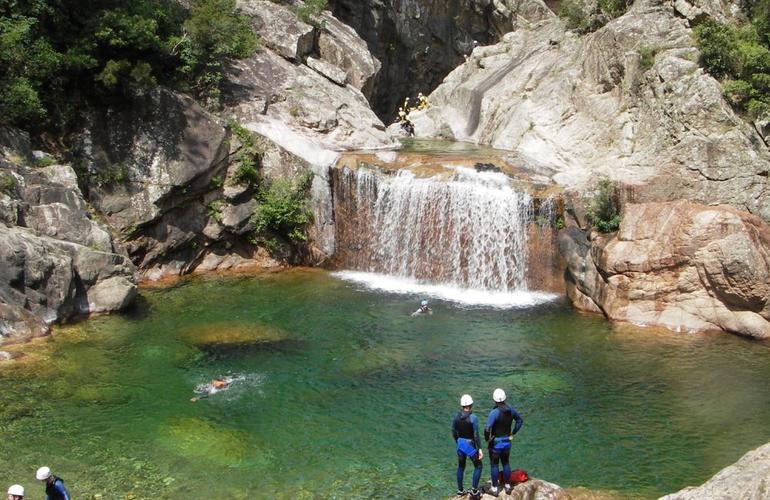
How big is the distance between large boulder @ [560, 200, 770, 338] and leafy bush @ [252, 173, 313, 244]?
9.82 metres

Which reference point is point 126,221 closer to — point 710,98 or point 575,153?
point 575,153

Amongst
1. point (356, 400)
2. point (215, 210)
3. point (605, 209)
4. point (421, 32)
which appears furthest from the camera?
point (421, 32)

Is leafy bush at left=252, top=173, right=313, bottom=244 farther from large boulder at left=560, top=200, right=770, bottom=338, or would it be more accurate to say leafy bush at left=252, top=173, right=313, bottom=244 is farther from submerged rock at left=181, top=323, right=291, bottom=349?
large boulder at left=560, top=200, right=770, bottom=338

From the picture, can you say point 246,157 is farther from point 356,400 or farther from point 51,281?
point 356,400

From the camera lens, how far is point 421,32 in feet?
164

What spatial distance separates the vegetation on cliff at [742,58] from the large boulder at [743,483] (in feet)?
57.7

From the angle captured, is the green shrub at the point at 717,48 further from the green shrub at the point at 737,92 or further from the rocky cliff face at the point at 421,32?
the rocky cliff face at the point at 421,32

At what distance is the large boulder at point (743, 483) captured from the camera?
8242mm

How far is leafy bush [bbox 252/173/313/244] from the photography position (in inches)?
1014

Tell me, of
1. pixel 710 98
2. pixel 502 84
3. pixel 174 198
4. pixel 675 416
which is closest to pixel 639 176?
pixel 710 98

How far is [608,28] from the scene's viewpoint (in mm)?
29406

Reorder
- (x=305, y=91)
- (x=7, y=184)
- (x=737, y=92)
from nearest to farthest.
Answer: (x=7, y=184) < (x=737, y=92) < (x=305, y=91)

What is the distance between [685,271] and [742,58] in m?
8.31

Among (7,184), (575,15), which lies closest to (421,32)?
(575,15)
